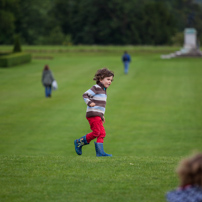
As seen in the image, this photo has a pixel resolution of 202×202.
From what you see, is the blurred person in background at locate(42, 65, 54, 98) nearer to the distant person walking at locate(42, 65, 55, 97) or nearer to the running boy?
the distant person walking at locate(42, 65, 55, 97)

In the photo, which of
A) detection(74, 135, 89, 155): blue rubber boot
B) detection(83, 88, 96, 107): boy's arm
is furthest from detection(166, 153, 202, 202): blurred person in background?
detection(74, 135, 89, 155): blue rubber boot

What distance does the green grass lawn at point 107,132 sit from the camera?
6.93 meters

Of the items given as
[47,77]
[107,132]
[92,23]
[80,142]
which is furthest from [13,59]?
[92,23]

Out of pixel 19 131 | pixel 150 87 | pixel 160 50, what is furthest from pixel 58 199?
pixel 160 50

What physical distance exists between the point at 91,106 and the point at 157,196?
8.49 ft

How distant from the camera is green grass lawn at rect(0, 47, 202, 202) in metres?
6.93

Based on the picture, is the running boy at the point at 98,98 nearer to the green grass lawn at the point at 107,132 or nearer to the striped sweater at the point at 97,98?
the striped sweater at the point at 97,98

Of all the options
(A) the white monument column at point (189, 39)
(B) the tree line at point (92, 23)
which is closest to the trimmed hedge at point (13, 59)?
(A) the white monument column at point (189, 39)

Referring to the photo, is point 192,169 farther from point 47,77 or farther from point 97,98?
point 47,77

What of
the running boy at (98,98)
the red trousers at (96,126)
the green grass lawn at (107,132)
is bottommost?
the green grass lawn at (107,132)

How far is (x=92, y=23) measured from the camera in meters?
103

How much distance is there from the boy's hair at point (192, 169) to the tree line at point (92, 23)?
9463 centimetres

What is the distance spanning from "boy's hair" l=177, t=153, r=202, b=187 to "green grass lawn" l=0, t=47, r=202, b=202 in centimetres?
202

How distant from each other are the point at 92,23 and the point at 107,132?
277 ft
